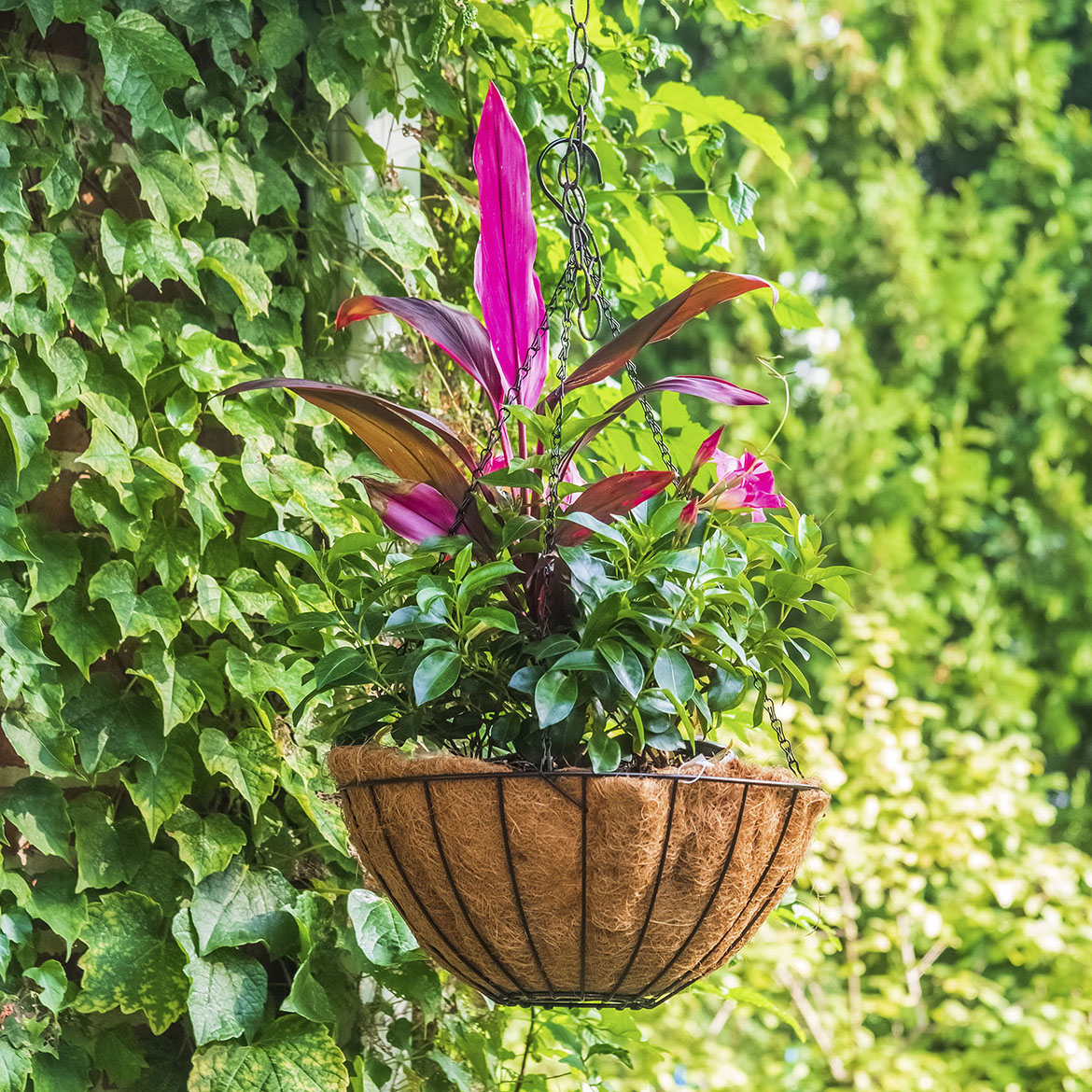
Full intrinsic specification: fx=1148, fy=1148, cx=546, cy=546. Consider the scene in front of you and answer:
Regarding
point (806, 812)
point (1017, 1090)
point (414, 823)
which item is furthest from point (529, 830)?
point (1017, 1090)

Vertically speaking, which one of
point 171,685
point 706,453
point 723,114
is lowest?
point 171,685

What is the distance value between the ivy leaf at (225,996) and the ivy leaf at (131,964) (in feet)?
0.07

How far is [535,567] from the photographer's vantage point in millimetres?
804

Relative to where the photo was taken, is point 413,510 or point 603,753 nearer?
point 603,753

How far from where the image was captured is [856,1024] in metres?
2.69

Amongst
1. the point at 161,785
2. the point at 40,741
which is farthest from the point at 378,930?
the point at 40,741

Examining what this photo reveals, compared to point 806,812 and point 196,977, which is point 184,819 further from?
point 806,812

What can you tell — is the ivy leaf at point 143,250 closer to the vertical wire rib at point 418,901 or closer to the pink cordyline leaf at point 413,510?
the pink cordyline leaf at point 413,510

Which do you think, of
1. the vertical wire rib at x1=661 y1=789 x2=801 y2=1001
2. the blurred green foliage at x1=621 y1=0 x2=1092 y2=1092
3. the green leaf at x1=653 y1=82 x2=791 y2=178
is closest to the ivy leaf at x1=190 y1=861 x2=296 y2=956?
the vertical wire rib at x1=661 y1=789 x2=801 y2=1001

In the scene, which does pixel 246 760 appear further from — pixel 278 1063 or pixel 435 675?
pixel 435 675

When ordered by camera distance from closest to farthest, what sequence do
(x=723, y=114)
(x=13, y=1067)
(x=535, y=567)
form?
1. (x=535, y=567)
2. (x=13, y=1067)
3. (x=723, y=114)

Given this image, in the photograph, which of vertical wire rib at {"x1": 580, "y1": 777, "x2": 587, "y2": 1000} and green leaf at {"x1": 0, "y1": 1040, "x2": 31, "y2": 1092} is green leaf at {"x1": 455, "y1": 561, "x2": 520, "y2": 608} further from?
green leaf at {"x1": 0, "y1": 1040, "x2": 31, "y2": 1092}

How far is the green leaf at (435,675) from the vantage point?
713 mm

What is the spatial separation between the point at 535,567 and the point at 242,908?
50 centimetres
